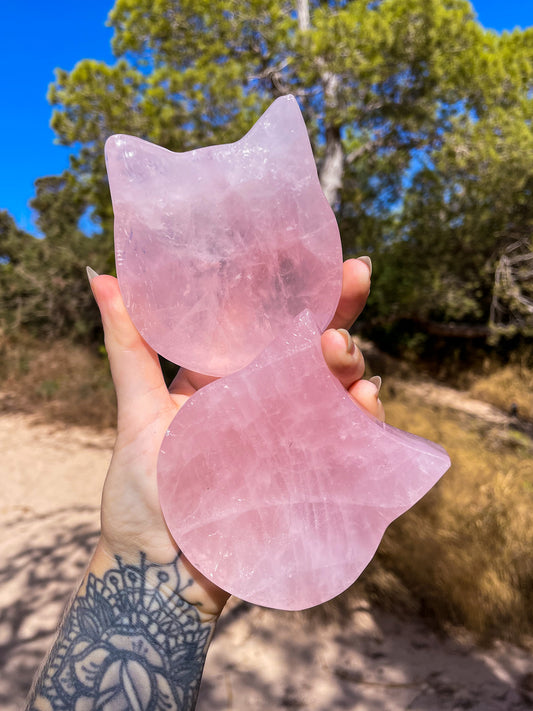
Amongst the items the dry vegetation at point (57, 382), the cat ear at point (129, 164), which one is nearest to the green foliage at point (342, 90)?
the dry vegetation at point (57, 382)

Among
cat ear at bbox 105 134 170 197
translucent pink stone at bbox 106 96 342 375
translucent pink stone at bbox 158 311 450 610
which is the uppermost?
cat ear at bbox 105 134 170 197

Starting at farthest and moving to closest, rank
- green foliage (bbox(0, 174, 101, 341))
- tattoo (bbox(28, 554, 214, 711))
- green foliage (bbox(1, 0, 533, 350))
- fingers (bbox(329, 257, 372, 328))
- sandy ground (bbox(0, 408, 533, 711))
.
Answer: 1. green foliage (bbox(0, 174, 101, 341))
2. green foliage (bbox(1, 0, 533, 350))
3. sandy ground (bbox(0, 408, 533, 711))
4. fingers (bbox(329, 257, 372, 328))
5. tattoo (bbox(28, 554, 214, 711))

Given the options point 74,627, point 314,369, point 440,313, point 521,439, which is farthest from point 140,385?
point 440,313

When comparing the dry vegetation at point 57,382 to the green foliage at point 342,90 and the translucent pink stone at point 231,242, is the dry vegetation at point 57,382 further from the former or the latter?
the translucent pink stone at point 231,242

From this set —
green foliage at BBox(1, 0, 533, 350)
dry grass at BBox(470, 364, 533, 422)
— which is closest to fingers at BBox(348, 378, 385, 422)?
green foliage at BBox(1, 0, 533, 350)

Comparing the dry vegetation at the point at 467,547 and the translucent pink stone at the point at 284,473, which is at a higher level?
the translucent pink stone at the point at 284,473

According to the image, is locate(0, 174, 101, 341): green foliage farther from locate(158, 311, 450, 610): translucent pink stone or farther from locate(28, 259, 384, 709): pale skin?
locate(158, 311, 450, 610): translucent pink stone
